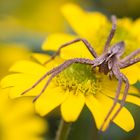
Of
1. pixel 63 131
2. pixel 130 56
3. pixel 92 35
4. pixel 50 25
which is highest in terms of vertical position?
pixel 50 25

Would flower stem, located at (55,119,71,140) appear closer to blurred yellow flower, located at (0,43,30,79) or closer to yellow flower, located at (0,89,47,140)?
yellow flower, located at (0,89,47,140)

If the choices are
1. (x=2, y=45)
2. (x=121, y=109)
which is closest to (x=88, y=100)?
(x=121, y=109)

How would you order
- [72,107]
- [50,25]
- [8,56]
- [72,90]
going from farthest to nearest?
[50,25], [8,56], [72,90], [72,107]

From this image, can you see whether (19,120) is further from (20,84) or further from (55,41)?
(20,84)

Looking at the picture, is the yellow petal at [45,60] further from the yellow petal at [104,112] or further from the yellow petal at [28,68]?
the yellow petal at [104,112]

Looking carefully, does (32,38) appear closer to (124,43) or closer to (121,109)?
(124,43)

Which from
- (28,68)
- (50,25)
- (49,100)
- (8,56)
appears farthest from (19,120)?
(50,25)
